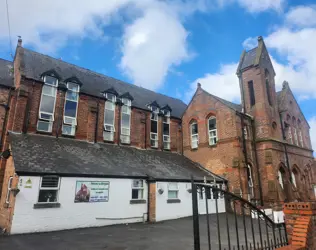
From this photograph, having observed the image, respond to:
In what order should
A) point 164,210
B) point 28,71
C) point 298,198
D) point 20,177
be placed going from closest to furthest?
point 20,177 → point 164,210 → point 28,71 → point 298,198

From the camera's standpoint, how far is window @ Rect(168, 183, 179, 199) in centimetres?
1520

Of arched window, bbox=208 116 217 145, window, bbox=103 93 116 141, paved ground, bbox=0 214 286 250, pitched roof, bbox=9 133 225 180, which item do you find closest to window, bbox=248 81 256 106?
arched window, bbox=208 116 217 145

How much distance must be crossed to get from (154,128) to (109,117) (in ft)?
15.9

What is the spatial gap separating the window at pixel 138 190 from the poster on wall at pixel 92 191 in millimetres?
1875

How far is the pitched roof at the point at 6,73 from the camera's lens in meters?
16.3

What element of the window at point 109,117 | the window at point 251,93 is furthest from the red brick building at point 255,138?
the window at point 109,117

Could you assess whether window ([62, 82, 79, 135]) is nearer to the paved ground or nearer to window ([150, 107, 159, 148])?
window ([150, 107, 159, 148])

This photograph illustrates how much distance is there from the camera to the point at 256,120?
20.5 metres

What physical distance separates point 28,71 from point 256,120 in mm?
18720

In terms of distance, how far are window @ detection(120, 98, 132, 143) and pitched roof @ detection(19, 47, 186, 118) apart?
82cm

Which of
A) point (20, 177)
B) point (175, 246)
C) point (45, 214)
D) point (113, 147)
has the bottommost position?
point (175, 246)

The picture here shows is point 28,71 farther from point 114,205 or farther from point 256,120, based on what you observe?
point 256,120

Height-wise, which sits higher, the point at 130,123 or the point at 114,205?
the point at 130,123

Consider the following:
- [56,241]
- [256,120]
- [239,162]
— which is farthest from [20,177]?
[256,120]
